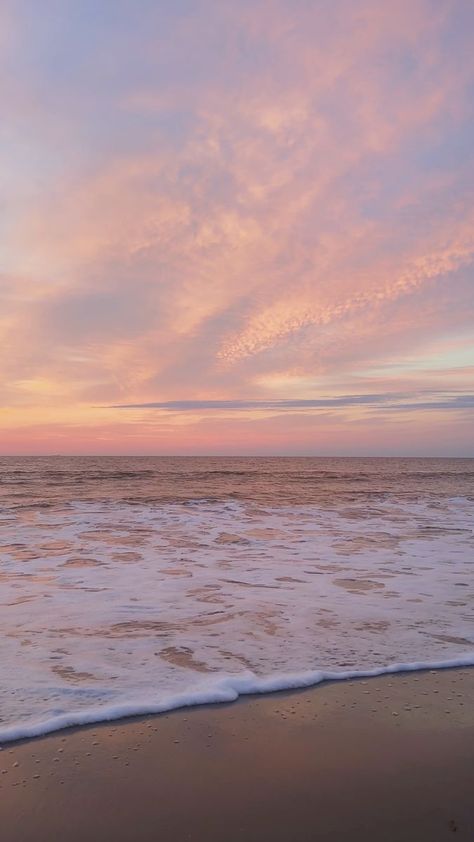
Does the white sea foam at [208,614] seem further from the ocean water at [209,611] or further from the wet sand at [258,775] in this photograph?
the wet sand at [258,775]

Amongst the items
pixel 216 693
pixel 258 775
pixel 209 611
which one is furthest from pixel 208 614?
pixel 258 775

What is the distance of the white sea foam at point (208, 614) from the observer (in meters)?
4.28

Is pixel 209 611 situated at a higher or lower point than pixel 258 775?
lower

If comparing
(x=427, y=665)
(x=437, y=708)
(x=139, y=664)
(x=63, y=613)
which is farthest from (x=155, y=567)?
(x=437, y=708)

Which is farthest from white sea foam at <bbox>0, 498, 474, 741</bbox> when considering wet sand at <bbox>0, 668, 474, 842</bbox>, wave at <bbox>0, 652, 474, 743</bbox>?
wet sand at <bbox>0, 668, 474, 842</bbox>

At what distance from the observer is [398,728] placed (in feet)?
11.5

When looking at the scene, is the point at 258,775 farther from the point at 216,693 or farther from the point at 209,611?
the point at 209,611

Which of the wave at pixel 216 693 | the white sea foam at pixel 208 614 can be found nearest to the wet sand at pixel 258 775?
the wave at pixel 216 693

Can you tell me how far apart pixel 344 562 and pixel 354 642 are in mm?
4483

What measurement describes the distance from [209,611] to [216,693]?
8.23 ft

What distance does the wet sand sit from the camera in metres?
2.57

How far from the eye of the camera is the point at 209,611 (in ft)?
21.6

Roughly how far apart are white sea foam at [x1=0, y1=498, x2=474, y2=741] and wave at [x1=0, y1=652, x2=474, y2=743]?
0.01 metres

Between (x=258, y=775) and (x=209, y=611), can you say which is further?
(x=209, y=611)
